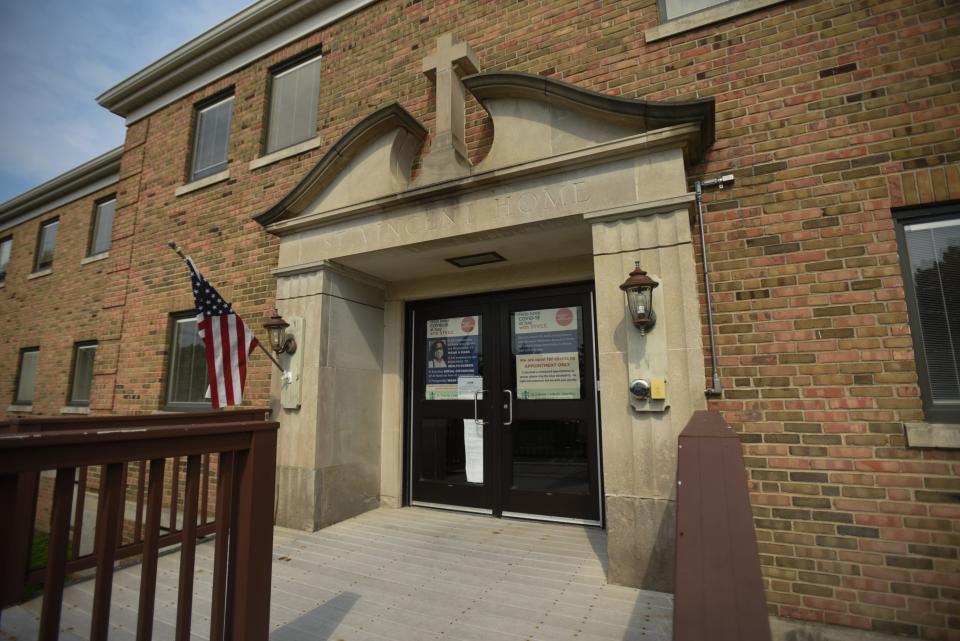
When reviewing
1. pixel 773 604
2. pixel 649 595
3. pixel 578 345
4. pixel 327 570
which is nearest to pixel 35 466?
pixel 327 570

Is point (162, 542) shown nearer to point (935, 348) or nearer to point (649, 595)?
point (649, 595)

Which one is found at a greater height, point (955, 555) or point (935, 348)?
point (935, 348)

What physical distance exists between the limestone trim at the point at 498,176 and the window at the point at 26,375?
8606 mm

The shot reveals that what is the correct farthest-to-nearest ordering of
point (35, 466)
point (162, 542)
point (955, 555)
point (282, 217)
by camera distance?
Result: point (282, 217) → point (162, 542) → point (955, 555) → point (35, 466)

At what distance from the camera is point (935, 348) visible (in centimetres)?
326

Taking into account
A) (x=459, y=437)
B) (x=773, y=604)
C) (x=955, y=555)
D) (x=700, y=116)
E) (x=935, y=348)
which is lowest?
(x=773, y=604)

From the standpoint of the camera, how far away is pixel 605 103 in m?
3.96

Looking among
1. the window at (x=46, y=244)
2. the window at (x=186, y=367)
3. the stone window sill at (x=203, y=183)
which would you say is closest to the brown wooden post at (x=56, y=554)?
the window at (x=186, y=367)

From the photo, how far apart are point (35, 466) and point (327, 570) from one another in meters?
2.99

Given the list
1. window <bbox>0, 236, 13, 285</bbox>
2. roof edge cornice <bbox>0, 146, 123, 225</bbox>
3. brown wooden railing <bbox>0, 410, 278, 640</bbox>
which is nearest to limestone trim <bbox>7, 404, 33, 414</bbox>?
window <bbox>0, 236, 13, 285</bbox>

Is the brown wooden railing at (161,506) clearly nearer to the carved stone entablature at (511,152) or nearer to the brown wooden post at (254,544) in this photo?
the brown wooden post at (254,544)

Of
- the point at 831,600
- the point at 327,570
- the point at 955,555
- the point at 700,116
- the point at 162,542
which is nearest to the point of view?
the point at 955,555

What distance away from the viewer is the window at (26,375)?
1051 centimetres

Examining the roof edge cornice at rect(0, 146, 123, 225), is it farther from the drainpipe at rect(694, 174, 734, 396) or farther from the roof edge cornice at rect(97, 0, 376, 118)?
the drainpipe at rect(694, 174, 734, 396)
